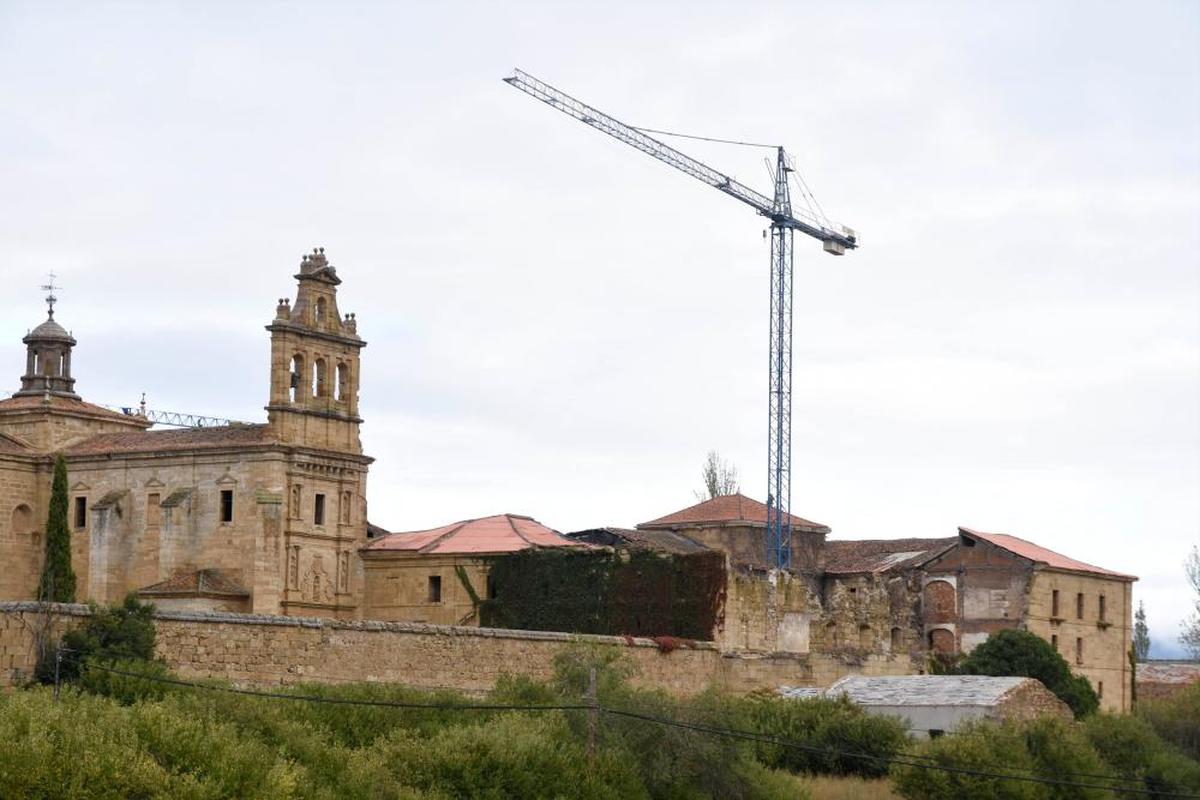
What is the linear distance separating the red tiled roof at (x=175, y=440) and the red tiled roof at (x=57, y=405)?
167cm

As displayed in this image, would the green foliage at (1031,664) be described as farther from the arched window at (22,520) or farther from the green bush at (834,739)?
the arched window at (22,520)

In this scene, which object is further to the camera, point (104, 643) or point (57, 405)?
point (57, 405)

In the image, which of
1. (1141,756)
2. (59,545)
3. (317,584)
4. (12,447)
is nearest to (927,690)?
(1141,756)

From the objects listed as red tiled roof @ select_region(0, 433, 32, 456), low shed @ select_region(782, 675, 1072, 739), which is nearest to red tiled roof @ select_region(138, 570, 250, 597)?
red tiled roof @ select_region(0, 433, 32, 456)

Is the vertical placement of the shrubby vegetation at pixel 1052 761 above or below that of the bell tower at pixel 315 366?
below

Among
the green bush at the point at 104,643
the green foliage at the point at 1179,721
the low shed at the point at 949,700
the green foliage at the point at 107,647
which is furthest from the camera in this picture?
the green foliage at the point at 1179,721

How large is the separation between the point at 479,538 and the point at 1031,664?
16.0m

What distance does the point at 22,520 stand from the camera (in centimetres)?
6306

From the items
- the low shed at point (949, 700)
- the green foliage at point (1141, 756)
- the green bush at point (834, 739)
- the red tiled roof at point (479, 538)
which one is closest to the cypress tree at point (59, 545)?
the red tiled roof at point (479, 538)

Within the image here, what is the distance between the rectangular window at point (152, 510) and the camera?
6076 cm

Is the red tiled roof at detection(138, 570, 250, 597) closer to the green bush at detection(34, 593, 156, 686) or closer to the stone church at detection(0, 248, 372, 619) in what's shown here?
the stone church at detection(0, 248, 372, 619)

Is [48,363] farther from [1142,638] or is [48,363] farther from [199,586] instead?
[1142,638]

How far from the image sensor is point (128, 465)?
6181cm

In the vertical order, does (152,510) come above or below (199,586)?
above
